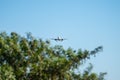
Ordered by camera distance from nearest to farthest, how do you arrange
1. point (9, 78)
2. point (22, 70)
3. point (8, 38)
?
point (9, 78) → point (22, 70) → point (8, 38)

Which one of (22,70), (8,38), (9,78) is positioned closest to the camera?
(9,78)

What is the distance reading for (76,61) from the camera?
27.4 meters

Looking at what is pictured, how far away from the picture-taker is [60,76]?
2645 cm

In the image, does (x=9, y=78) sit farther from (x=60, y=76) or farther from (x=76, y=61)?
(x=76, y=61)

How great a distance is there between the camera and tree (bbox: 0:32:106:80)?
25516 millimetres

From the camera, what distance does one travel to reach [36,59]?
86.2ft

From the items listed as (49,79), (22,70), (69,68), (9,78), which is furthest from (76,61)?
(9,78)

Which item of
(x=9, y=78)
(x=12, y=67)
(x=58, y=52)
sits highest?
(x=58, y=52)

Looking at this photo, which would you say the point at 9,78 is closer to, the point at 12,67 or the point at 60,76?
the point at 12,67

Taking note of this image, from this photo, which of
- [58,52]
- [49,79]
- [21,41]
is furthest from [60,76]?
[21,41]

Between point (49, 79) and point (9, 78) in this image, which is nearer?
point (9, 78)

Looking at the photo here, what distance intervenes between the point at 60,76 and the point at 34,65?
2654 mm

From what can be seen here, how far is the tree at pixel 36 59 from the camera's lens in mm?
25516

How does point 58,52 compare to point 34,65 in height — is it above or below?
above
